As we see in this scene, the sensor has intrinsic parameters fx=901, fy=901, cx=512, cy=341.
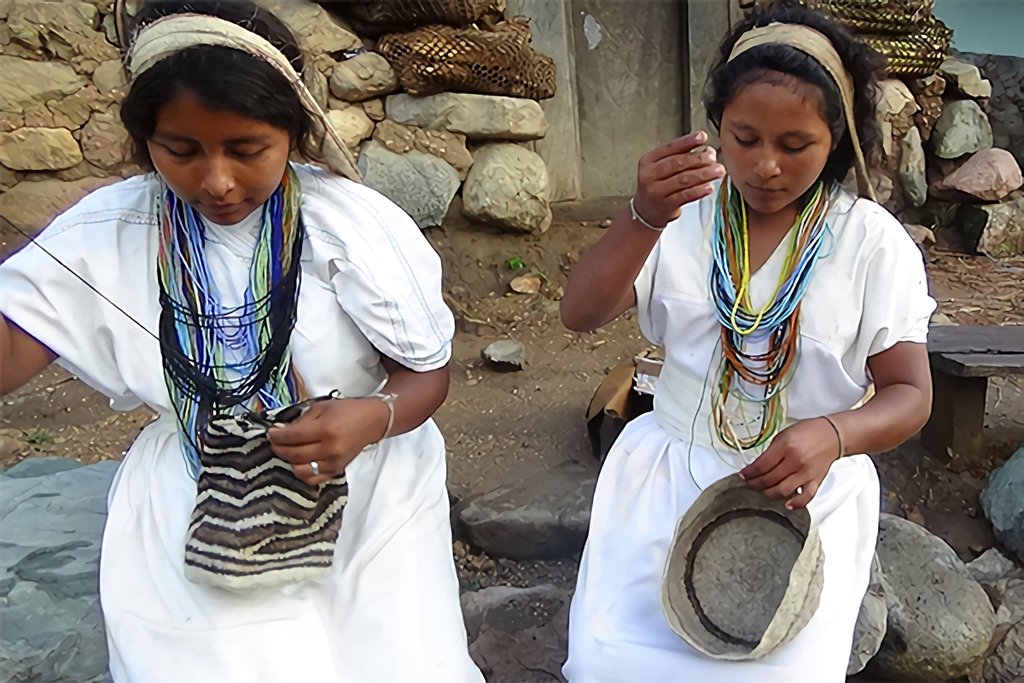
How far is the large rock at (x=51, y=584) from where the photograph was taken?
1612 mm

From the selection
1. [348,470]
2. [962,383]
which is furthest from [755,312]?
[962,383]

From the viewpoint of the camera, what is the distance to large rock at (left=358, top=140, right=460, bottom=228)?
14.7ft

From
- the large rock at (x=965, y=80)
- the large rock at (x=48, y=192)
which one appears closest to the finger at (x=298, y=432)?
the large rock at (x=48, y=192)

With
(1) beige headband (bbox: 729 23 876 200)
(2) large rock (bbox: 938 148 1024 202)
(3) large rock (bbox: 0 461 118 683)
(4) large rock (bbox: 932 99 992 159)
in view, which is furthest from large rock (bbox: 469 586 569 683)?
(4) large rock (bbox: 932 99 992 159)

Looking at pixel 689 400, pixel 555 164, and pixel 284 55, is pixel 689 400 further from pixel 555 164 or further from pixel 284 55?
pixel 555 164

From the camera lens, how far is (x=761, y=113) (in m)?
1.52

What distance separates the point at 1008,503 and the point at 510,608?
163 cm

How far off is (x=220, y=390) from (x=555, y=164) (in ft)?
13.1

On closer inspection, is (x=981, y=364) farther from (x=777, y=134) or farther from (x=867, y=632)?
(x=777, y=134)

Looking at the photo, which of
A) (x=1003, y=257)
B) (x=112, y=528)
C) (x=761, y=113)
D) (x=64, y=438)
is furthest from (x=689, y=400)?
(x=1003, y=257)

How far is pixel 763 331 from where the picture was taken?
5.46 feet

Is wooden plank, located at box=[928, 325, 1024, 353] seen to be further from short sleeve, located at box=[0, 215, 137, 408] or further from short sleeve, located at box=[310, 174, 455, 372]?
short sleeve, located at box=[0, 215, 137, 408]

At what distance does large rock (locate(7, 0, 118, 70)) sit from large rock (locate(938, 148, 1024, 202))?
5.12 metres

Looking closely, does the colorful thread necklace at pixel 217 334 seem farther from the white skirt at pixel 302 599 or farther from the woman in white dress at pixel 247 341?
the white skirt at pixel 302 599
